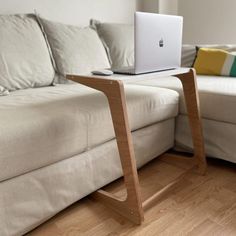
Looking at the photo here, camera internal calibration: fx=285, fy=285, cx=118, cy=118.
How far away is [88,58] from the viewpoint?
1.79 meters

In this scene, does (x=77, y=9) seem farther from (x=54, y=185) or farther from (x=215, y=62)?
(x=54, y=185)

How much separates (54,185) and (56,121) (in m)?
0.24

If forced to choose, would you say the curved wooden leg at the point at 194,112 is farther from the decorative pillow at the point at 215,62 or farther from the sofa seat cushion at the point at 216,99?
the decorative pillow at the point at 215,62

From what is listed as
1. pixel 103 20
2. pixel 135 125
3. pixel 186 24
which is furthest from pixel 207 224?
pixel 186 24

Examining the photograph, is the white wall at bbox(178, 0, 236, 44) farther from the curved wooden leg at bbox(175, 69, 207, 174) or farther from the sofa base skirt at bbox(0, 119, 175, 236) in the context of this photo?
the sofa base skirt at bbox(0, 119, 175, 236)

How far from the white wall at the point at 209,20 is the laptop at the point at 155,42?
52.4 inches

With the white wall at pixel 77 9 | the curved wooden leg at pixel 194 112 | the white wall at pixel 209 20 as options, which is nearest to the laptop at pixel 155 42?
the curved wooden leg at pixel 194 112

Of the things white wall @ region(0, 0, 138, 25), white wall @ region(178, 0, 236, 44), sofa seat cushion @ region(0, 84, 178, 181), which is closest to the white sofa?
sofa seat cushion @ region(0, 84, 178, 181)

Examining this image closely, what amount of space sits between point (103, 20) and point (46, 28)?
2.53 feet

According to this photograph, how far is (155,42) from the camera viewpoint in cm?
115

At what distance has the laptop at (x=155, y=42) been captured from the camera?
1081mm

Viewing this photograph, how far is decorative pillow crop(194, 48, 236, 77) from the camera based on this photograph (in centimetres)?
189

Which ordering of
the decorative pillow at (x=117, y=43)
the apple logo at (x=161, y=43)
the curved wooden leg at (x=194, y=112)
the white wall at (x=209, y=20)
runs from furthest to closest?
the white wall at (x=209, y=20)
the decorative pillow at (x=117, y=43)
the curved wooden leg at (x=194, y=112)
the apple logo at (x=161, y=43)

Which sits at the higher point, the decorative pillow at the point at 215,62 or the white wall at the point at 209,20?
the white wall at the point at 209,20
